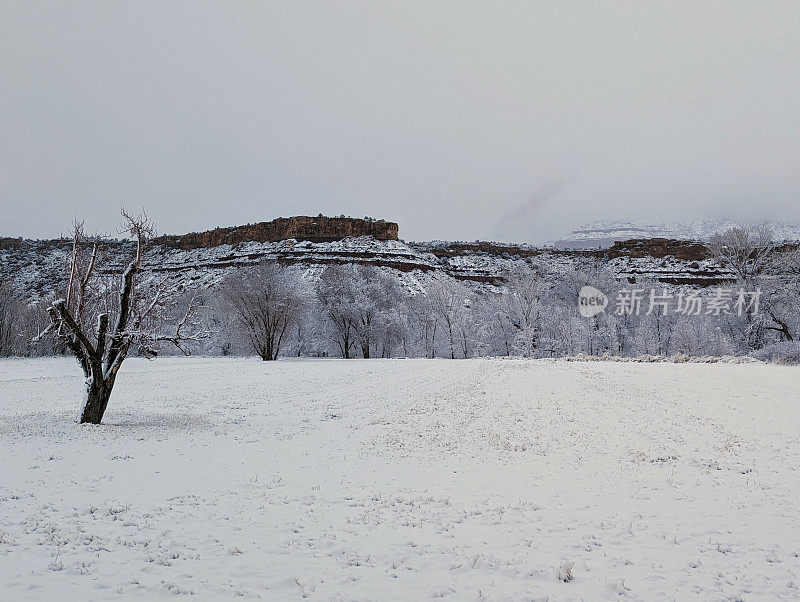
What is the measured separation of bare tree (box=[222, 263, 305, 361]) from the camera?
162ft

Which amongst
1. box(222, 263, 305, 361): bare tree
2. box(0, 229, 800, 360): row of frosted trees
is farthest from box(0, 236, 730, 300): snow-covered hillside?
box(222, 263, 305, 361): bare tree

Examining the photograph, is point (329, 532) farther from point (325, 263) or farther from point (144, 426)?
point (325, 263)

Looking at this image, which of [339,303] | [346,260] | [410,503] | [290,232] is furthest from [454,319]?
[290,232]

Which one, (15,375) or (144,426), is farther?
(15,375)

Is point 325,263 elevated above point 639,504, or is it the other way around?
point 325,263

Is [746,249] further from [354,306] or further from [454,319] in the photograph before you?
[354,306]

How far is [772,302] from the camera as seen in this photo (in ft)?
134

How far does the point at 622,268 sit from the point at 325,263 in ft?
188

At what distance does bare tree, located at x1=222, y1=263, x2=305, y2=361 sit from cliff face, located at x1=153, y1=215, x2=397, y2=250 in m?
66.6

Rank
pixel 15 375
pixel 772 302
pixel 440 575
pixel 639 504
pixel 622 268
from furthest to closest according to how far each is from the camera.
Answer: pixel 622 268 → pixel 772 302 → pixel 15 375 → pixel 639 504 → pixel 440 575

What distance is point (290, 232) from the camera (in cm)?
12006

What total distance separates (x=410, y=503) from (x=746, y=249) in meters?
46.4

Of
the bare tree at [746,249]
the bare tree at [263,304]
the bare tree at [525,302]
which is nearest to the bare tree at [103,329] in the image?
the bare tree at [263,304]

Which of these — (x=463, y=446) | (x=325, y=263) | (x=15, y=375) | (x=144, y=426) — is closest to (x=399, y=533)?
(x=463, y=446)
